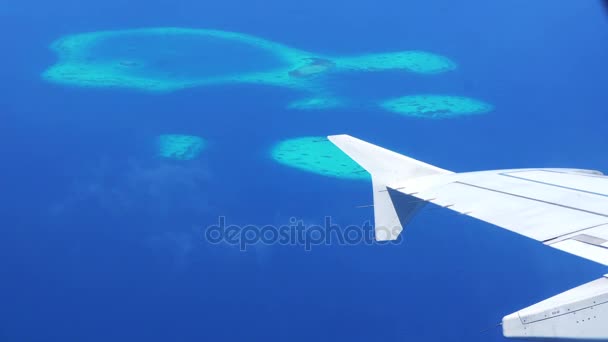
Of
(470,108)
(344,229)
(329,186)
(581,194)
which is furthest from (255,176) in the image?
(581,194)

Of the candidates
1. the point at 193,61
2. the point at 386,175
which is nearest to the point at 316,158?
the point at 193,61

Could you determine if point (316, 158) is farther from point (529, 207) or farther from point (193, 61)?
point (529, 207)

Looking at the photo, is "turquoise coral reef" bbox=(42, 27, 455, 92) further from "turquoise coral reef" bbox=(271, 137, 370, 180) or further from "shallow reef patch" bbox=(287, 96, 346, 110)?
"turquoise coral reef" bbox=(271, 137, 370, 180)

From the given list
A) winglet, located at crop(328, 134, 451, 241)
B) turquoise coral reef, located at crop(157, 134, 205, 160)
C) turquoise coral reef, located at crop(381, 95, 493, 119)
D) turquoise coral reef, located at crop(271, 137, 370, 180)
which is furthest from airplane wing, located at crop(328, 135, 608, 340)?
turquoise coral reef, located at crop(381, 95, 493, 119)

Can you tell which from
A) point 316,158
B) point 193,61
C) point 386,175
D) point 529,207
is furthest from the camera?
point 193,61

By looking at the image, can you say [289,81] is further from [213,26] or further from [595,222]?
[595,222]

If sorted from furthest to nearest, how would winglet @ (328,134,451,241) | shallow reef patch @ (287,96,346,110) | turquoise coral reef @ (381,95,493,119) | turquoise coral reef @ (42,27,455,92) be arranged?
1. turquoise coral reef @ (42,27,455,92)
2. shallow reef patch @ (287,96,346,110)
3. turquoise coral reef @ (381,95,493,119)
4. winglet @ (328,134,451,241)
